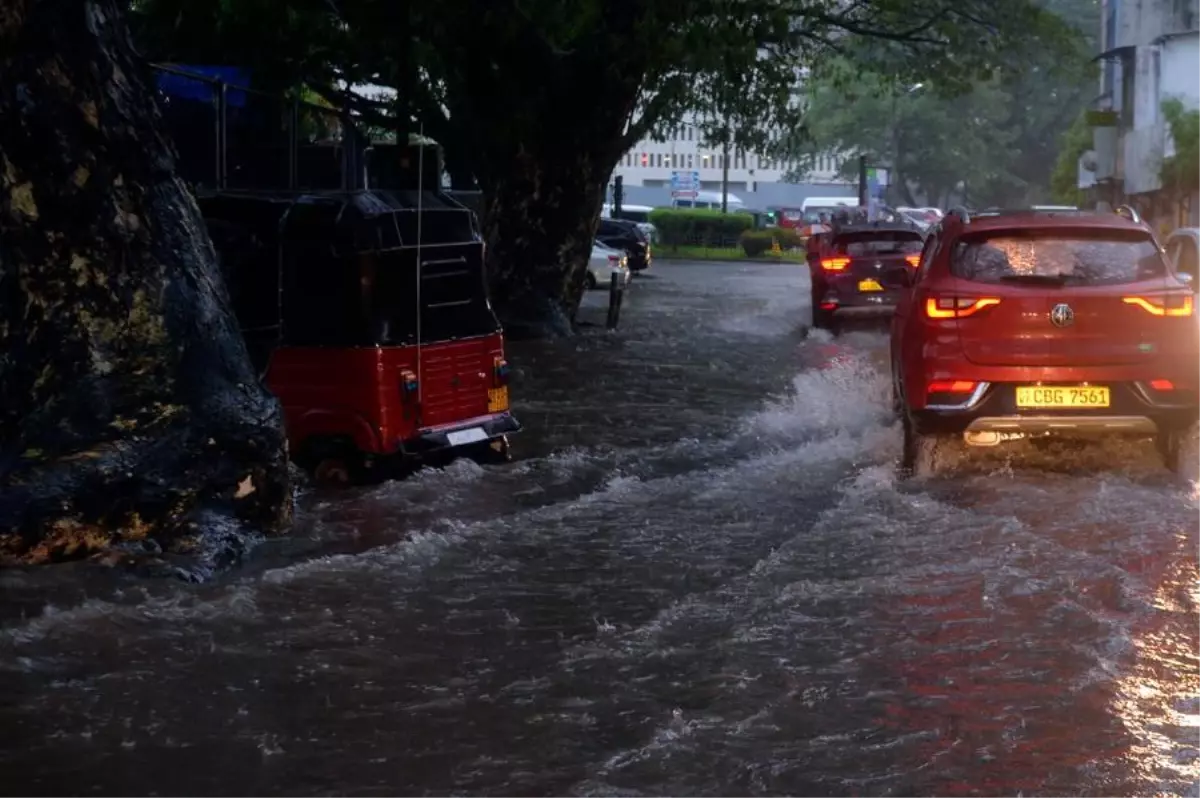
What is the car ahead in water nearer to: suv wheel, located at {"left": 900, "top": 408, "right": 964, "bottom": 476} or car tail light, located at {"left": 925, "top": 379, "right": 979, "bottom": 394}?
suv wheel, located at {"left": 900, "top": 408, "right": 964, "bottom": 476}

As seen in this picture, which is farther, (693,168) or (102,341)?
(693,168)

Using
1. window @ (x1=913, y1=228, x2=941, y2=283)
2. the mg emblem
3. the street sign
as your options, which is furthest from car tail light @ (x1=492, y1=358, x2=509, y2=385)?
the street sign

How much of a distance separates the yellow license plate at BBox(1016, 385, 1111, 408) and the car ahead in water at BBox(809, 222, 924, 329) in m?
13.9

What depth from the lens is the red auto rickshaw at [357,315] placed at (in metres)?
A: 10.8

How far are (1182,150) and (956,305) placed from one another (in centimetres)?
3262

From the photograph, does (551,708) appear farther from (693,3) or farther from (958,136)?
(958,136)

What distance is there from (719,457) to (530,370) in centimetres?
696

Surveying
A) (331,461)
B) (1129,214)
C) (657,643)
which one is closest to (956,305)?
(1129,214)

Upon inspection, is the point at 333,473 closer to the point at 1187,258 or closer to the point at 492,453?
the point at 492,453

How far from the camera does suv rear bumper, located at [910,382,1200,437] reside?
10891 mm

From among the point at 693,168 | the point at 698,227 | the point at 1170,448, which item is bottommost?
the point at 1170,448

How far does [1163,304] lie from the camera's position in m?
10.9

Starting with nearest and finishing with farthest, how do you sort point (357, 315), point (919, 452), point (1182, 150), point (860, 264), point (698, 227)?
point (357, 315) < point (919, 452) < point (860, 264) < point (1182, 150) < point (698, 227)

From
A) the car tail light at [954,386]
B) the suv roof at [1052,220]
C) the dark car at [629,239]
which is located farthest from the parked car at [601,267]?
the car tail light at [954,386]
